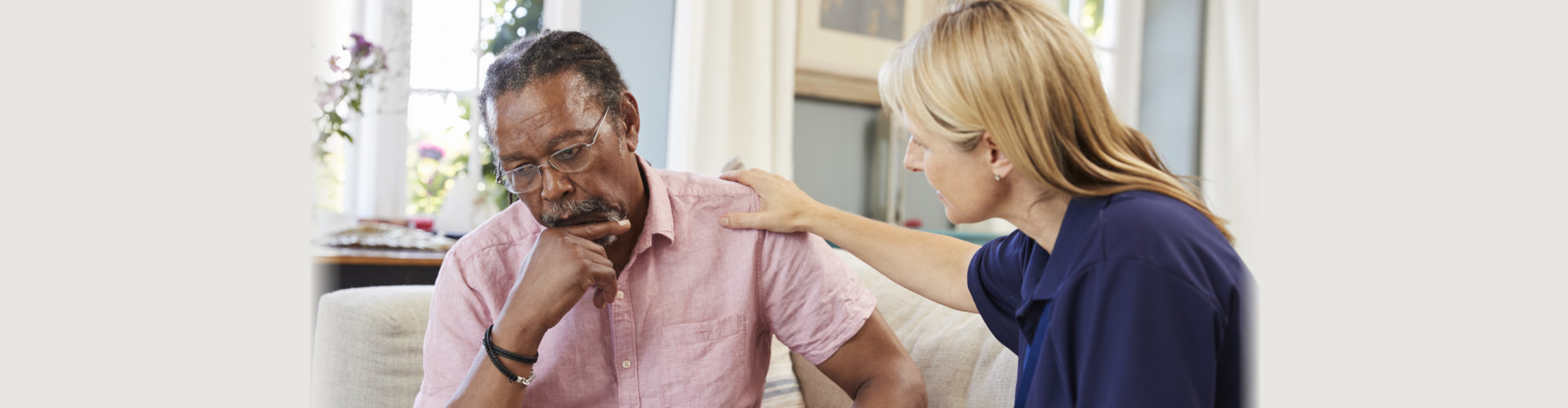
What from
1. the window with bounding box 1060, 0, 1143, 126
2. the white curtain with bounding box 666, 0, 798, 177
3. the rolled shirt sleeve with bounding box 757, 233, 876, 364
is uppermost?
the window with bounding box 1060, 0, 1143, 126

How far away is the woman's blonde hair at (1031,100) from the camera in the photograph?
3.01 ft

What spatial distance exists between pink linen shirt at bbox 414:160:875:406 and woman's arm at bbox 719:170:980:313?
33mm

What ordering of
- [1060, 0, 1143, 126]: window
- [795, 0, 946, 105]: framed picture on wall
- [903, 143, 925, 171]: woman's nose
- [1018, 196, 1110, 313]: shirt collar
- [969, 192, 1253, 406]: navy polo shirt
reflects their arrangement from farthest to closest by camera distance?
[1060, 0, 1143, 126]: window
[795, 0, 946, 105]: framed picture on wall
[903, 143, 925, 171]: woman's nose
[1018, 196, 1110, 313]: shirt collar
[969, 192, 1253, 406]: navy polo shirt

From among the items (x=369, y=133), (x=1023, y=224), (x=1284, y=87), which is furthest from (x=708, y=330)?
(x=369, y=133)

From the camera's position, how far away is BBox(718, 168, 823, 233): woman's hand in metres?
1.41

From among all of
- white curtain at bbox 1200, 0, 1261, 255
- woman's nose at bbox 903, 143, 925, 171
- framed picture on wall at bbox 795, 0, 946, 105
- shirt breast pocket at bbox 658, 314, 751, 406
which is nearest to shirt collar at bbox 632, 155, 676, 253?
shirt breast pocket at bbox 658, 314, 751, 406

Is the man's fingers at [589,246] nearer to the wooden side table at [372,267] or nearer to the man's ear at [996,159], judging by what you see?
the man's ear at [996,159]

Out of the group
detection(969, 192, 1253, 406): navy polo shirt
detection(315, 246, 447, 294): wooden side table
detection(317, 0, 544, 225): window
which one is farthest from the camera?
detection(317, 0, 544, 225): window

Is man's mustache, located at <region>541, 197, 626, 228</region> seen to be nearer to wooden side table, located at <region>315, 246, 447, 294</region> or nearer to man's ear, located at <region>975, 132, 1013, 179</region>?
man's ear, located at <region>975, 132, 1013, 179</region>

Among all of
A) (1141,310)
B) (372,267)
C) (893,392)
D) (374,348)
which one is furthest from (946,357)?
(372,267)

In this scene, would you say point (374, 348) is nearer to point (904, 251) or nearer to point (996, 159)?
point (904, 251)

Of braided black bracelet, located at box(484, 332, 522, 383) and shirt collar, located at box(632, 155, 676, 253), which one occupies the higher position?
shirt collar, located at box(632, 155, 676, 253)

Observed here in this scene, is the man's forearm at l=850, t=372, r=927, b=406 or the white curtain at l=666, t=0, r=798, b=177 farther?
the white curtain at l=666, t=0, r=798, b=177

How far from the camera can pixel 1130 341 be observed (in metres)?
0.79
